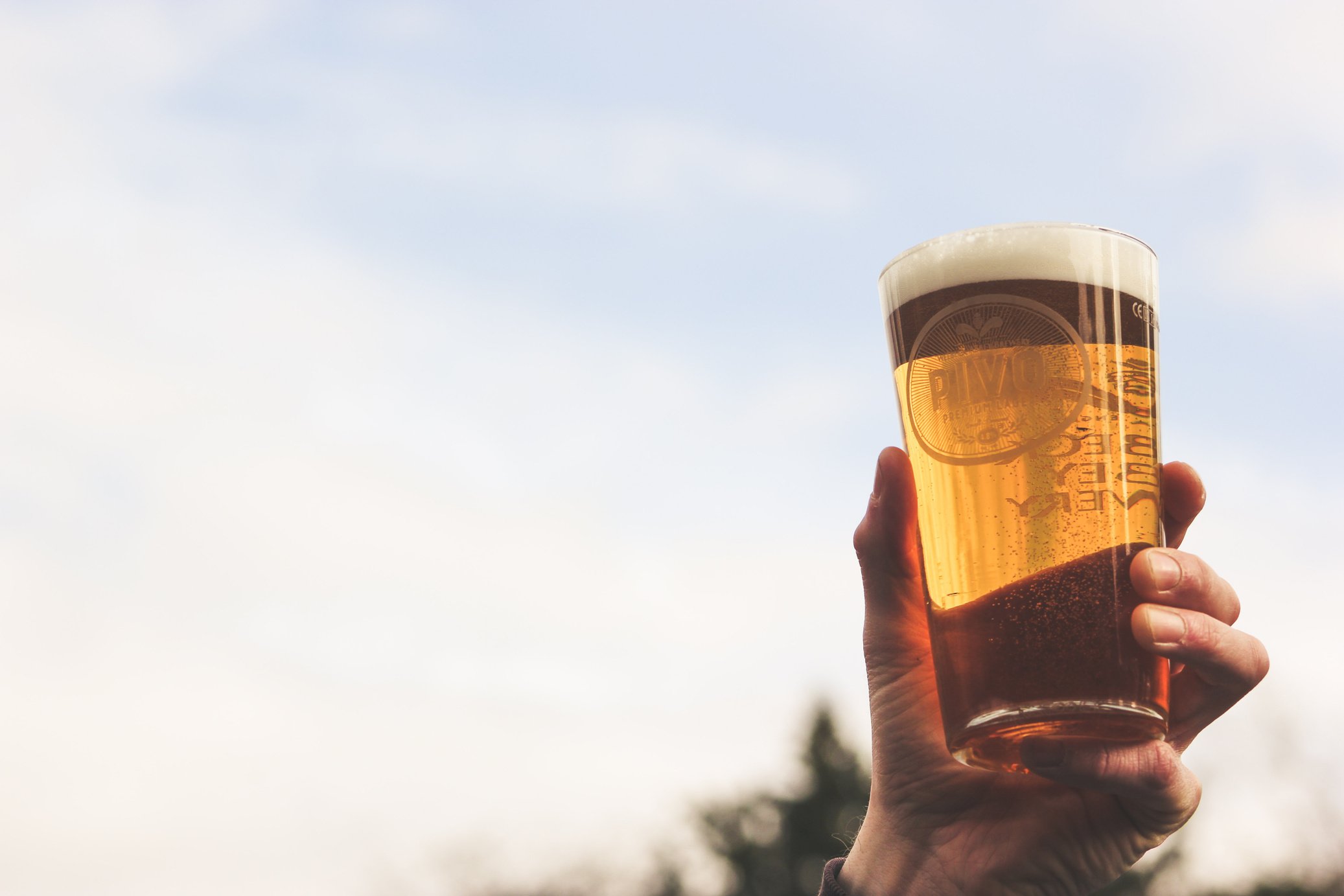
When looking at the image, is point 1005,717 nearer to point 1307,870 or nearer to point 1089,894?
point 1089,894

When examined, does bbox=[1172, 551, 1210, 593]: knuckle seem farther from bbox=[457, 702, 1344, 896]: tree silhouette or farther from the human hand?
bbox=[457, 702, 1344, 896]: tree silhouette

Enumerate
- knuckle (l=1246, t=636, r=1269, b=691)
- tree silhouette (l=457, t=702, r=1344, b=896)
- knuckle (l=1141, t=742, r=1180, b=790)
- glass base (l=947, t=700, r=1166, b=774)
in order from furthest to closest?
tree silhouette (l=457, t=702, r=1344, b=896)
knuckle (l=1246, t=636, r=1269, b=691)
knuckle (l=1141, t=742, r=1180, b=790)
glass base (l=947, t=700, r=1166, b=774)

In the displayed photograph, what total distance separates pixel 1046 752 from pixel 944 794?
26.7 inches

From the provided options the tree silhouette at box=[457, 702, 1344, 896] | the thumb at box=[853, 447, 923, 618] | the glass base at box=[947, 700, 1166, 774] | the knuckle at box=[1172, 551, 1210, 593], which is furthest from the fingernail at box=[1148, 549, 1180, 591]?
the tree silhouette at box=[457, 702, 1344, 896]

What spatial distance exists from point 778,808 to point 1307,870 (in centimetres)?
1654

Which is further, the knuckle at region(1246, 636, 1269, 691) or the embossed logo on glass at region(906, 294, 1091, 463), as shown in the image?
the knuckle at region(1246, 636, 1269, 691)

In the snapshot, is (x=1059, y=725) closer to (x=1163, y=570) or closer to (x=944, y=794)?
(x=1163, y=570)

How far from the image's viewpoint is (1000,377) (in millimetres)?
2023

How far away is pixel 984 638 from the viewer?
203cm

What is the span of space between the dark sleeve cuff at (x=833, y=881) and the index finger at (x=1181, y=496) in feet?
3.40

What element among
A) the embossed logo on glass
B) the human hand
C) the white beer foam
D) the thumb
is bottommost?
the human hand

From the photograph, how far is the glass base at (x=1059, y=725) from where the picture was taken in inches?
77.0

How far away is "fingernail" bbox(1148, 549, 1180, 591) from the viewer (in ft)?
6.57

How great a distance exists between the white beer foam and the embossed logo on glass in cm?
7
